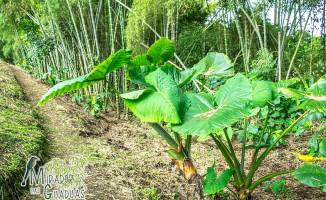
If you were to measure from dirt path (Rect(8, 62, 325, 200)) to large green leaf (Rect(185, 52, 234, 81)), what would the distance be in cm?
74

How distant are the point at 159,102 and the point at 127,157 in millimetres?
1249

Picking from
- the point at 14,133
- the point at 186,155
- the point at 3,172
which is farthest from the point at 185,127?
the point at 14,133

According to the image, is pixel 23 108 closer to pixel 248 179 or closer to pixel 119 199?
pixel 119 199

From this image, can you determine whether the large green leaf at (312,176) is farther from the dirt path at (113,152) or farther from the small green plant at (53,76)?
the small green plant at (53,76)

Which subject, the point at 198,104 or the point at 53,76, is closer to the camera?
the point at 198,104

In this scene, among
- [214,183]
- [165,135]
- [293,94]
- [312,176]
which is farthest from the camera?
[165,135]

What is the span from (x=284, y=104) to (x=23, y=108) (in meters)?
2.77

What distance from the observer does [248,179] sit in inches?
53.8

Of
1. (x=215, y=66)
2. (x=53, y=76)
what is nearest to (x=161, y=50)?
(x=215, y=66)

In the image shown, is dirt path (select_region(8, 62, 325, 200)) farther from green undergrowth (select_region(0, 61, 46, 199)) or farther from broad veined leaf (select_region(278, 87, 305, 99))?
broad veined leaf (select_region(278, 87, 305, 99))

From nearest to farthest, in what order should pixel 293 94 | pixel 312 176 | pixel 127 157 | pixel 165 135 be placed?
1. pixel 293 94
2. pixel 312 176
3. pixel 165 135
4. pixel 127 157

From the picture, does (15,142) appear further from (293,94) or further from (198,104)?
(293,94)

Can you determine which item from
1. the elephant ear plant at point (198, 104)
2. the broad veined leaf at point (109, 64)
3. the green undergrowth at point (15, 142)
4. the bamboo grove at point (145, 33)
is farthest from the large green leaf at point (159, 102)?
the bamboo grove at point (145, 33)

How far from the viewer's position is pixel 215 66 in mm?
1550
